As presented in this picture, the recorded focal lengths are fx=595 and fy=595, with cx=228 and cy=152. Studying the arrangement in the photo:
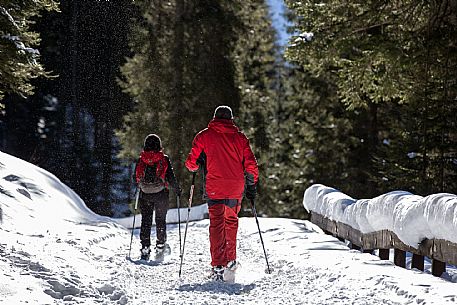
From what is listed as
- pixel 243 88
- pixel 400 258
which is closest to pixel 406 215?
pixel 400 258

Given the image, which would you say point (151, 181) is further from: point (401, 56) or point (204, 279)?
point (401, 56)

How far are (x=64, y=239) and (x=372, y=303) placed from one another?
211 inches

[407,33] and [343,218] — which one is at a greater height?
[407,33]

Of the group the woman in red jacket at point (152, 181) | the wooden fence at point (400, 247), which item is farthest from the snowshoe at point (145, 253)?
the wooden fence at point (400, 247)

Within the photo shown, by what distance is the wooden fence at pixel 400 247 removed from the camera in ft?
20.6

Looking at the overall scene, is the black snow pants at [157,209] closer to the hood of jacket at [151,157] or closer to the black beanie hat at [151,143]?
the hood of jacket at [151,157]

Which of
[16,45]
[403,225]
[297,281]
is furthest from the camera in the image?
[16,45]

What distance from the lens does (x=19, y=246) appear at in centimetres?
714

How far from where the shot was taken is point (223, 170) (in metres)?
8.48

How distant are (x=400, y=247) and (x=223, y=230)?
7.89 ft

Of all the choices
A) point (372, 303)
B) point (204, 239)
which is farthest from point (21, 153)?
point (372, 303)

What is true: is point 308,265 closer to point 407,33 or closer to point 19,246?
point 19,246

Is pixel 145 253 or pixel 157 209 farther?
pixel 157 209

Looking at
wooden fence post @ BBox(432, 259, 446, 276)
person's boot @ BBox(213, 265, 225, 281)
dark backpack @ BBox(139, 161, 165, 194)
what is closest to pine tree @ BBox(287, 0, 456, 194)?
dark backpack @ BBox(139, 161, 165, 194)
